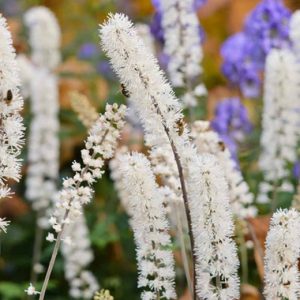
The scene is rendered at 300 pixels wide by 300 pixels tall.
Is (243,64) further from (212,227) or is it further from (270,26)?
(212,227)

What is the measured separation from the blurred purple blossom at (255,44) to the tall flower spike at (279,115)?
1.91ft

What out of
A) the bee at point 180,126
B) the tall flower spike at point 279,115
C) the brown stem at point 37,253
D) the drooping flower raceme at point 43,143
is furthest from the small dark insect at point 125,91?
the drooping flower raceme at point 43,143

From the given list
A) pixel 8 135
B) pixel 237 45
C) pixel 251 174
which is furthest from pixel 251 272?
pixel 8 135

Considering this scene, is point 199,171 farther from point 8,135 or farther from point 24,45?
point 24,45

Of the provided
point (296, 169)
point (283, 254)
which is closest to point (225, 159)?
point (283, 254)

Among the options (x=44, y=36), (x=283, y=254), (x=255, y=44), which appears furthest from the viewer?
(x=44, y=36)

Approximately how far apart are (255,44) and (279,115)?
87 centimetres

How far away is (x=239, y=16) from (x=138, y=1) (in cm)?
113

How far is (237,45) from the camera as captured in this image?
4.66 meters

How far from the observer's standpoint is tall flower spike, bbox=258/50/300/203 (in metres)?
Answer: 3.28

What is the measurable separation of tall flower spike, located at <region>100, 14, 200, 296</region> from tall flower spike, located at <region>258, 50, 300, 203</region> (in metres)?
1.15

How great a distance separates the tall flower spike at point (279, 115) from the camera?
3.28 m

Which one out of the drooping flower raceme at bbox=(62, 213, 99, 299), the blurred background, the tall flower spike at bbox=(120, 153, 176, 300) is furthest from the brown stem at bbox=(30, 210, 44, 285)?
the tall flower spike at bbox=(120, 153, 176, 300)

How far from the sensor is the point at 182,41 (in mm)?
3635
